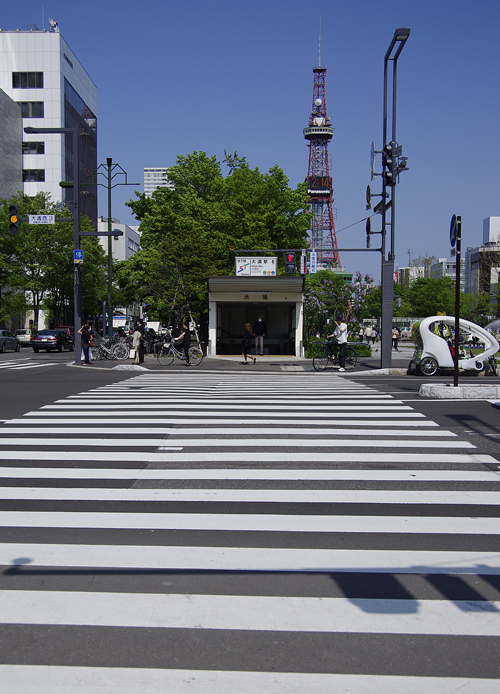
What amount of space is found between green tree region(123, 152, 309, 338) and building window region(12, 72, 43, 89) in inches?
1314

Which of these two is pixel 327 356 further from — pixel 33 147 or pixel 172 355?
pixel 33 147

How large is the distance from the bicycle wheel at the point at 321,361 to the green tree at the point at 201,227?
513 inches

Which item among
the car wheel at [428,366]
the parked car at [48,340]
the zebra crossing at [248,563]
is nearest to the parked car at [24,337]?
the parked car at [48,340]

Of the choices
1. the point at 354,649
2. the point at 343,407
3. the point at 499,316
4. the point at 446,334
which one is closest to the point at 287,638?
the point at 354,649

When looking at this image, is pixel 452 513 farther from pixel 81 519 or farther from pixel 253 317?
pixel 253 317

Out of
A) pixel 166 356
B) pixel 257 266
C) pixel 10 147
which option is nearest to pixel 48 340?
pixel 257 266

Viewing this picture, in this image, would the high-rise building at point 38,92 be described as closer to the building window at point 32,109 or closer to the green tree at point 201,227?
the building window at point 32,109

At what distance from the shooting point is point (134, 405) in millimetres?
11945

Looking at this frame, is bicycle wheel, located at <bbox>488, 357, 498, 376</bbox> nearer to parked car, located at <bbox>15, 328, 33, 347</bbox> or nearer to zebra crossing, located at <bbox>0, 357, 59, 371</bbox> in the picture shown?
zebra crossing, located at <bbox>0, 357, 59, 371</bbox>

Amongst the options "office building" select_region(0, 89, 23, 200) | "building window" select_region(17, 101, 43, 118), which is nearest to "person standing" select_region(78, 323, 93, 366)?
"office building" select_region(0, 89, 23, 200)

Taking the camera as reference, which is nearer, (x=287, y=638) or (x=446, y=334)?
(x=287, y=638)

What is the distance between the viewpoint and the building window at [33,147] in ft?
228

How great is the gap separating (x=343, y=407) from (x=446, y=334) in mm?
9497

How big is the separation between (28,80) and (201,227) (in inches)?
1751
